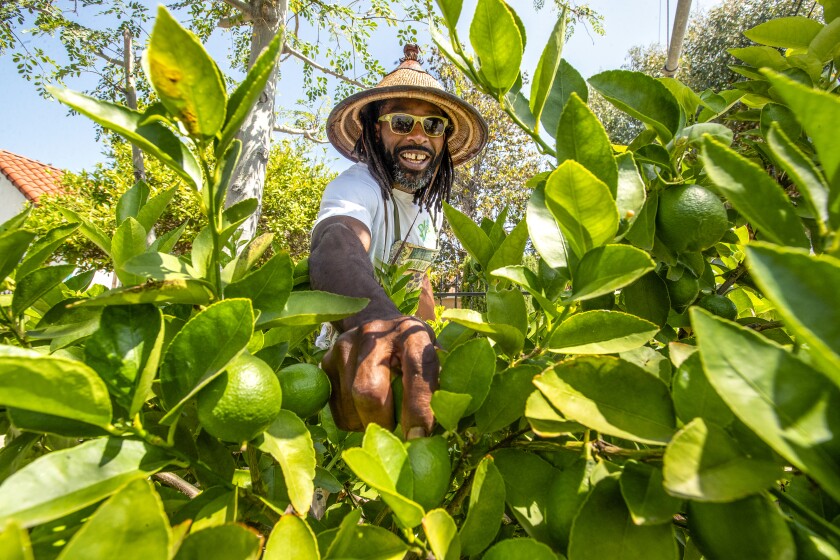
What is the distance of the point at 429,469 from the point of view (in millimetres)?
431

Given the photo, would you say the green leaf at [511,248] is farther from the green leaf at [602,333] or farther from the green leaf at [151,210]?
the green leaf at [151,210]

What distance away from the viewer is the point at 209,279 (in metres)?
0.48

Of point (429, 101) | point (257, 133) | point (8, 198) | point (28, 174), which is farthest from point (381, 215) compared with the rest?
point (8, 198)

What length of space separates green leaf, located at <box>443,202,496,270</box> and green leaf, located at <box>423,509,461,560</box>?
355mm

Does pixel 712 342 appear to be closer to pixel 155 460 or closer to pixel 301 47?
pixel 155 460

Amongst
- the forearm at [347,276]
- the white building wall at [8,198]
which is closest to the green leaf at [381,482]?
the forearm at [347,276]

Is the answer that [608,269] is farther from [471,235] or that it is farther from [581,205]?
[471,235]

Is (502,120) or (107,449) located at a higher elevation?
(502,120)

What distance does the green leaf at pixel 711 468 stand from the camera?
0.27 metres

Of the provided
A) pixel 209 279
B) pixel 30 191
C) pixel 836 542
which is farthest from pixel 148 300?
pixel 30 191

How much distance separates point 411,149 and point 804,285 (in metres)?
2.18

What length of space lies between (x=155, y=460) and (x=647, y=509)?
35cm

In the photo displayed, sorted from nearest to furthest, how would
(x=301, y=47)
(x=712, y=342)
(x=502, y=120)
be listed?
1. (x=712, y=342)
2. (x=301, y=47)
3. (x=502, y=120)

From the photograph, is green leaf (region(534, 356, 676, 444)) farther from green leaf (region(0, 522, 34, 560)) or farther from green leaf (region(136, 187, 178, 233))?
green leaf (region(136, 187, 178, 233))
